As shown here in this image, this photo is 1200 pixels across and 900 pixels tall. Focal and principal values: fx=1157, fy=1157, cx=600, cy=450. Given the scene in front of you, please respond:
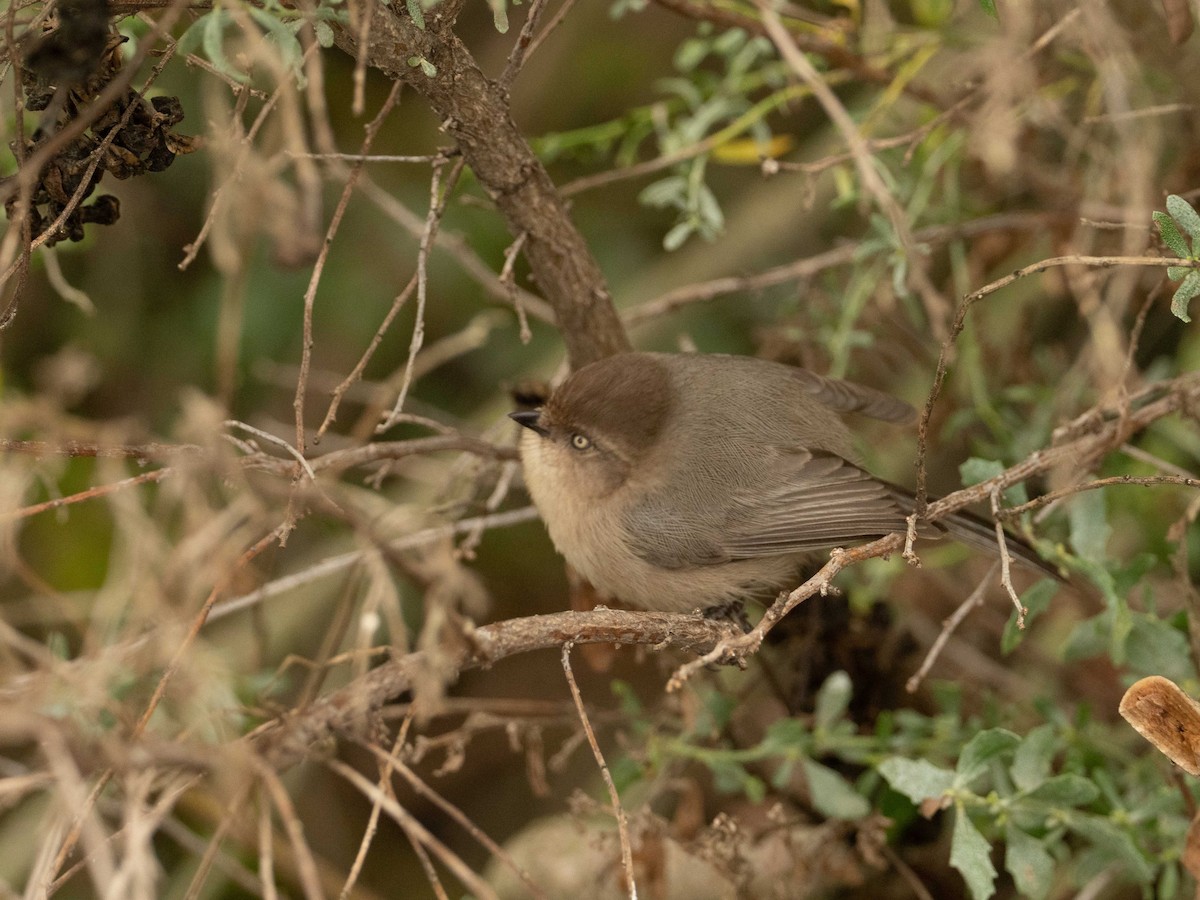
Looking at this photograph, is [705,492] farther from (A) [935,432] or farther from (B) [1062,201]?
(B) [1062,201]

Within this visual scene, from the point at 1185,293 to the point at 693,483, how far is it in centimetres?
140

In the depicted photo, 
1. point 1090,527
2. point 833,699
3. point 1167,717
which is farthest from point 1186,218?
point 833,699

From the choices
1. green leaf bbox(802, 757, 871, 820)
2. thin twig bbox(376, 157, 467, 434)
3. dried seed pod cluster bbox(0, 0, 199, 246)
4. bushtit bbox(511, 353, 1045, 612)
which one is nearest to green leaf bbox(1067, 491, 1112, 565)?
bushtit bbox(511, 353, 1045, 612)

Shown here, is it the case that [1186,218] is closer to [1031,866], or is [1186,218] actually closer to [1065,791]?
[1065,791]

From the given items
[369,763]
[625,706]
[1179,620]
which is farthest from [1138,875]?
[369,763]

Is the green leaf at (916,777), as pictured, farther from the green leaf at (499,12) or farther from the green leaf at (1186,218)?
the green leaf at (499,12)

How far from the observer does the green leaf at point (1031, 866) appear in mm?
2686

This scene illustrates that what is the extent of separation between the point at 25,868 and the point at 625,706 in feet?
7.98

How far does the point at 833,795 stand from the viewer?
10.2 ft

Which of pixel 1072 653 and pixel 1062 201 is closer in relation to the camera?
pixel 1072 653

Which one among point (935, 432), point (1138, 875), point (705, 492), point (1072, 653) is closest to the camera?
point (1138, 875)

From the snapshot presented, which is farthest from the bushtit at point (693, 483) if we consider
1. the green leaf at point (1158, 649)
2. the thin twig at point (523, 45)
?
the thin twig at point (523, 45)

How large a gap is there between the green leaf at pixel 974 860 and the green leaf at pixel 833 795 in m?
0.51

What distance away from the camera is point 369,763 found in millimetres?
5105
